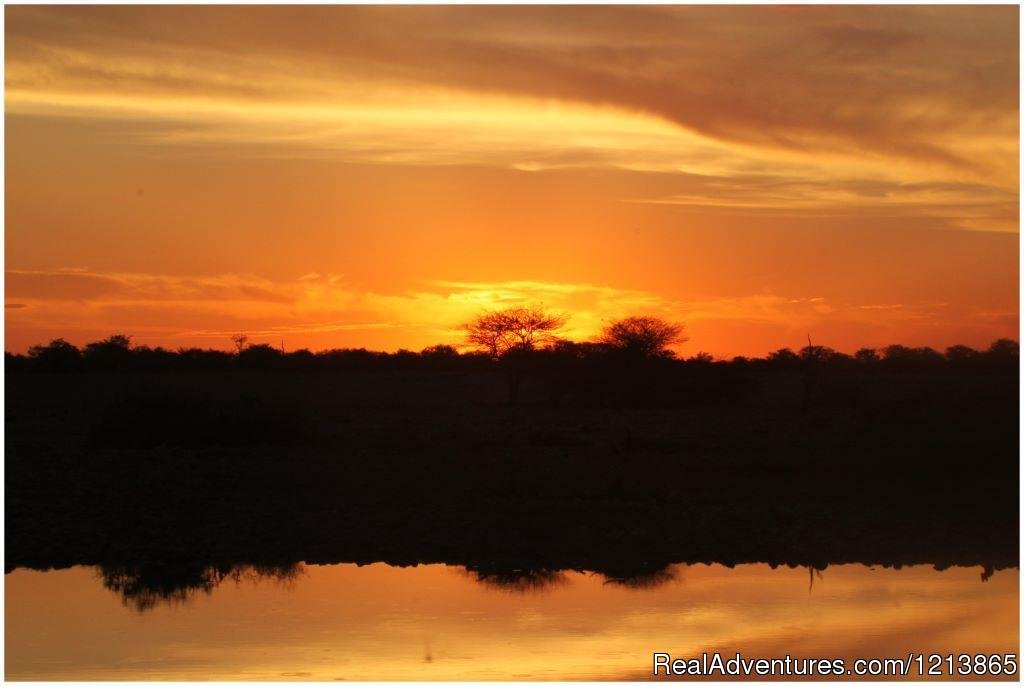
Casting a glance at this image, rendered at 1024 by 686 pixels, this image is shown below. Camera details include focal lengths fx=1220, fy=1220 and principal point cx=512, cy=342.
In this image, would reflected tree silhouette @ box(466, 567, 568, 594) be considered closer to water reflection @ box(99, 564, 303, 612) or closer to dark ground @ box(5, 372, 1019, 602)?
dark ground @ box(5, 372, 1019, 602)

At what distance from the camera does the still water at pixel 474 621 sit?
1409cm

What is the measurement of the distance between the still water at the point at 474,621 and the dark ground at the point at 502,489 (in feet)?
3.37

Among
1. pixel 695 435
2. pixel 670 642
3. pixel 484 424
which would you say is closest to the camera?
pixel 670 642

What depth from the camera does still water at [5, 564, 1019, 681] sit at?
46.2 ft

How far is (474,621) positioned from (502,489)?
26.3 ft

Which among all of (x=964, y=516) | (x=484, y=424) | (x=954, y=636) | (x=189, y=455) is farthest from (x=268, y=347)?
(x=954, y=636)

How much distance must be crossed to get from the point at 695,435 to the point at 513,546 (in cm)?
1618

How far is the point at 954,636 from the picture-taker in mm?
15414

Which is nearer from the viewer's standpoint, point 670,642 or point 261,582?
point 670,642

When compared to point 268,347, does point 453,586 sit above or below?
below

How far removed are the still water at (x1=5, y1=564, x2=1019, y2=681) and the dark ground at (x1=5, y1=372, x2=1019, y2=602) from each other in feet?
3.37

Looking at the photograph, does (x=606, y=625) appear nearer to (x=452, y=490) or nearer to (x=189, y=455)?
(x=452, y=490)

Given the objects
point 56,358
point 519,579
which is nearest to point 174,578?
point 519,579

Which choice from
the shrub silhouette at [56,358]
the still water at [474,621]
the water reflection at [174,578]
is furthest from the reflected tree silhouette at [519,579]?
the shrub silhouette at [56,358]
